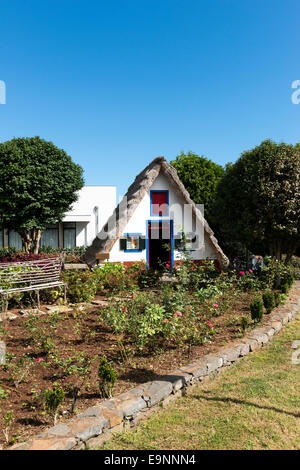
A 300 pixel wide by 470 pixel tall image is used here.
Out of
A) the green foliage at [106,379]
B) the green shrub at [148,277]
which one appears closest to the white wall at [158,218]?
the green shrub at [148,277]

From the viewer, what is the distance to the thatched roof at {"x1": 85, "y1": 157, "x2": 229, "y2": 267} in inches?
414

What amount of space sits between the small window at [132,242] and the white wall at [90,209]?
657 inches

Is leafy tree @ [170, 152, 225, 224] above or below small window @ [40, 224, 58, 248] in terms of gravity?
above

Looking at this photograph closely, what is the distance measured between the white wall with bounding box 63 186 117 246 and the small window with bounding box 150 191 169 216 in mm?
16536

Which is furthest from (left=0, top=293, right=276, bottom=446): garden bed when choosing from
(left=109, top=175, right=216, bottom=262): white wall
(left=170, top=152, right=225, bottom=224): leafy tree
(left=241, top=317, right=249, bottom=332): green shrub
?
(left=170, top=152, right=225, bottom=224): leafy tree

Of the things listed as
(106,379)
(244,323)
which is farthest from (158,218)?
(106,379)

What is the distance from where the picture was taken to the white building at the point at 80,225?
90.4 feet

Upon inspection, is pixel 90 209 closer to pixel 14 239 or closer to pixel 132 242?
pixel 14 239

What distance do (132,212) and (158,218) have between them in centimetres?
135

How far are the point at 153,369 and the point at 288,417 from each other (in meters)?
1.83

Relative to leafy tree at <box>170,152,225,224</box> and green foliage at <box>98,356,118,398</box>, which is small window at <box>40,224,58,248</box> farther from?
green foliage at <box>98,356,118,398</box>

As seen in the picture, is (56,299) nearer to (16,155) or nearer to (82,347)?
(82,347)

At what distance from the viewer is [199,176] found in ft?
72.8
